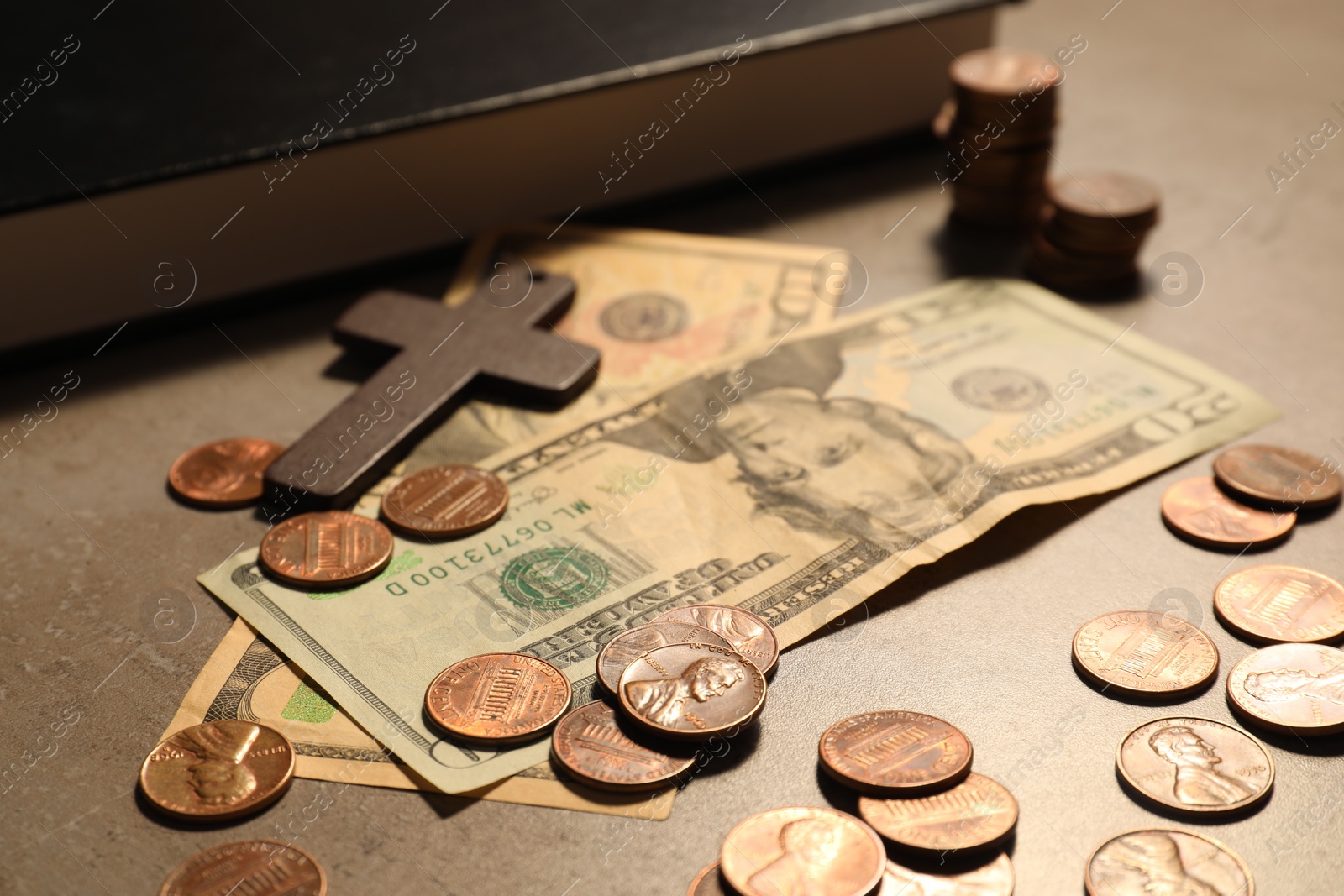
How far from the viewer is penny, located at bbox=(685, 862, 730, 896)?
2.65 ft

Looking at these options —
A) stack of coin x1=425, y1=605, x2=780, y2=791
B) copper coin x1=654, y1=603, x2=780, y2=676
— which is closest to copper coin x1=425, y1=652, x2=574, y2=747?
stack of coin x1=425, y1=605, x2=780, y2=791

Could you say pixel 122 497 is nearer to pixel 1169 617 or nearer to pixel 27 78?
pixel 27 78

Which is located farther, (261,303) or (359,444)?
(261,303)

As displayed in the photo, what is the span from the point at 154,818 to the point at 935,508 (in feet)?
2.40

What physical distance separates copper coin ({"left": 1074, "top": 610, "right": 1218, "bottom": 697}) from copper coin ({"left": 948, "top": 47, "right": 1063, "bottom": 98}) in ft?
2.62

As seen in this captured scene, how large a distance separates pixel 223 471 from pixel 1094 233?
1.08 metres

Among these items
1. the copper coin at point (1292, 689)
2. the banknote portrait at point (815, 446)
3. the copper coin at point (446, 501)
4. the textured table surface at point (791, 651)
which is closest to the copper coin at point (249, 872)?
the textured table surface at point (791, 651)

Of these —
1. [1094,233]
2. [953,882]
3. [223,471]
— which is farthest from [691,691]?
[1094,233]

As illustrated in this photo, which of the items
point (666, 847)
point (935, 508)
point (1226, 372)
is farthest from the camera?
point (1226, 372)

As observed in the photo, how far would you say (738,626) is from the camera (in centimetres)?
101

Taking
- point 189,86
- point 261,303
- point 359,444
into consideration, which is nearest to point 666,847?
point 359,444

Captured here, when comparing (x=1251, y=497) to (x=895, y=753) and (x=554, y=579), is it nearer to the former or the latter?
(x=895, y=753)

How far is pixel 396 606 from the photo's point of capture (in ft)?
3.46

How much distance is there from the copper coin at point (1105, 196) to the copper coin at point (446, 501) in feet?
2.73
